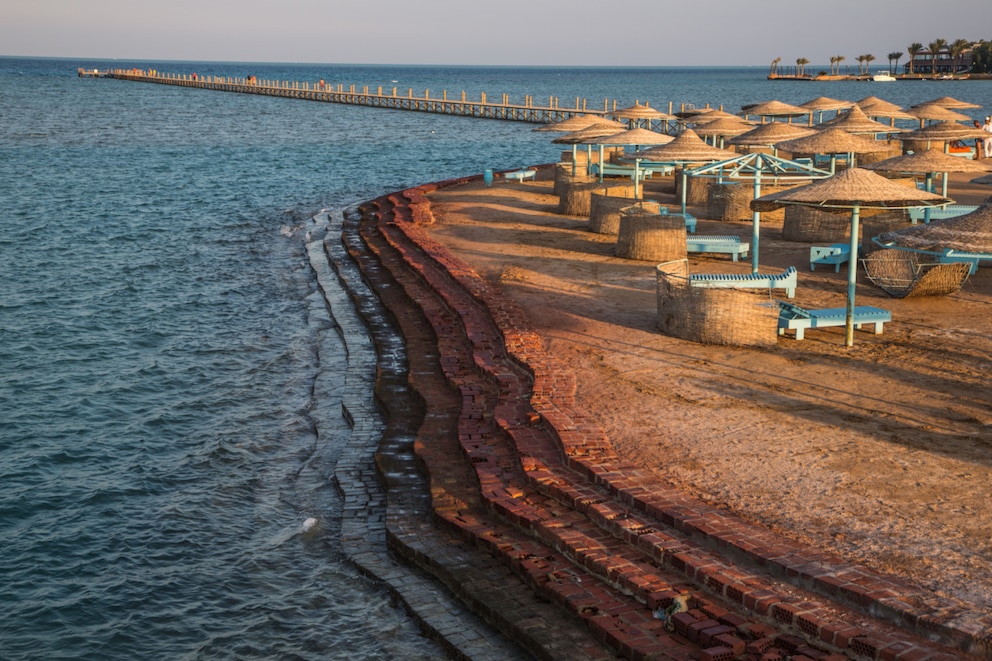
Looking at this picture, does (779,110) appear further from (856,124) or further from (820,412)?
(820,412)

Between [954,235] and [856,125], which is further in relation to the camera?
[856,125]

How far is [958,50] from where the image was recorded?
A: 549 feet

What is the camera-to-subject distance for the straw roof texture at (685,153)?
17266 mm

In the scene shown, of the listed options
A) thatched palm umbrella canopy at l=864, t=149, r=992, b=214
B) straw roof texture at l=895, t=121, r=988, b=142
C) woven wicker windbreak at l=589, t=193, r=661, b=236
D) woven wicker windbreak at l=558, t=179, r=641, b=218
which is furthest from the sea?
straw roof texture at l=895, t=121, r=988, b=142

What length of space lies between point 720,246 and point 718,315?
4.94m

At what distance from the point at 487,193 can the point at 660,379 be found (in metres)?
17.6

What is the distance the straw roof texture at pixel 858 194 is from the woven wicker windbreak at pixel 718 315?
125 centimetres

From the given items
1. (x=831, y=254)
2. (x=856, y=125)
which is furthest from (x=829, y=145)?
(x=856, y=125)

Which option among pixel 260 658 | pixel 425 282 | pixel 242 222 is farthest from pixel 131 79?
pixel 260 658

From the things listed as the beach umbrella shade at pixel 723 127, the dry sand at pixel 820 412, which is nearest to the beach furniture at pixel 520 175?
the beach umbrella shade at pixel 723 127

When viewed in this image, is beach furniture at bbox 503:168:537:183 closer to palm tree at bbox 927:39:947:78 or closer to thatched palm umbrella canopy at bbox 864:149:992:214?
thatched palm umbrella canopy at bbox 864:149:992:214

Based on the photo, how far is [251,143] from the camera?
57000 mm

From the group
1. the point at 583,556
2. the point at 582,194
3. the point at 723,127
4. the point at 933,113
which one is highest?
the point at 933,113

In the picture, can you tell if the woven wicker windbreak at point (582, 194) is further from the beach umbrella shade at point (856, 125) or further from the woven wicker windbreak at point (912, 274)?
the woven wicker windbreak at point (912, 274)
